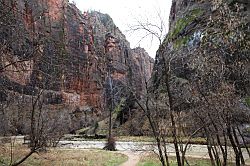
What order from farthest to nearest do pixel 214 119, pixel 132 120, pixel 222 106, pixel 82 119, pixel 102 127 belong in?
pixel 82 119 < pixel 102 127 < pixel 132 120 < pixel 214 119 < pixel 222 106

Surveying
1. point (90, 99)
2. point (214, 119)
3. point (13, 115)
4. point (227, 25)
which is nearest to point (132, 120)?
point (13, 115)

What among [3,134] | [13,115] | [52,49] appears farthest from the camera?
[13,115]

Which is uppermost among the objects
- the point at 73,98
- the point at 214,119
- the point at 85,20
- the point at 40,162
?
the point at 85,20

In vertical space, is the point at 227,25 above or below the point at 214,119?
above

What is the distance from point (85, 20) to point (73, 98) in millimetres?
48194

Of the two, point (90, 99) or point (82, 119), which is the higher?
point (90, 99)

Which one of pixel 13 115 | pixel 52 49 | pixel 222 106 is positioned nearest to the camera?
pixel 52 49

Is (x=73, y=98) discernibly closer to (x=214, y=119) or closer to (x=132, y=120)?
(x=132, y=120)

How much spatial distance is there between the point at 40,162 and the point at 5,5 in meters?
16.4

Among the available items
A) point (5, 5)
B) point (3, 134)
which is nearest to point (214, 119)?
point (5, 5)

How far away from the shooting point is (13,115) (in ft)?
110

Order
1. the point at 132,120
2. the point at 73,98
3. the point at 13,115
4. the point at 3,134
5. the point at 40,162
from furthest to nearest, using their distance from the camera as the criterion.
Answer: the point at 73,98
the point at 132,120
the point at 13,115
the point at 3,134
the point at 40,162

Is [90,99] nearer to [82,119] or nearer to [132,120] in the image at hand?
[82,119]

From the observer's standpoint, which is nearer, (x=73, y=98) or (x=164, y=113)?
(x=164, y=113)
